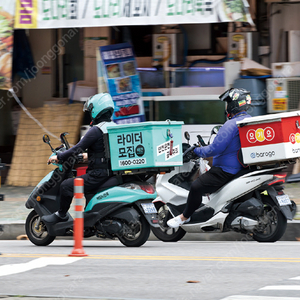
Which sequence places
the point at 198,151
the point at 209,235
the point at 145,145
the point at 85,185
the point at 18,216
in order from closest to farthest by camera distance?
1. the point at 145,145
2. the point at 85,185
3. the point at 198,151
4. the point at 209,235
5. the point at 18,216

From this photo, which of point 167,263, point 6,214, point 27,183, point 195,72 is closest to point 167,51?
point 195,72

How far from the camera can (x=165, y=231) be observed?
868 centimetres

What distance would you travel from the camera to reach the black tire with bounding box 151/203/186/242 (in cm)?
858

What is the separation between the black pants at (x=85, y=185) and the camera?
311 inches

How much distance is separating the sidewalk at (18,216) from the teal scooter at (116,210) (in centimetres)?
167

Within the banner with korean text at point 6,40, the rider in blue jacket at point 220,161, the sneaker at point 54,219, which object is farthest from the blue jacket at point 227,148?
the banner with korean text at point 6,40

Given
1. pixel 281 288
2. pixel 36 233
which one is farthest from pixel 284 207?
pixel 36 233

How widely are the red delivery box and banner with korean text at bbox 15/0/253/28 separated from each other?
4866 mm

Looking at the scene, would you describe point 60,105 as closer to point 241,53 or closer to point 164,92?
point 164,92

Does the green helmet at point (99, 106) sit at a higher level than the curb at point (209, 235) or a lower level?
higher

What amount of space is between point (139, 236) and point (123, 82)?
6.51 m

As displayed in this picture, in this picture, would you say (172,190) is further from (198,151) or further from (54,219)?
(54,219)

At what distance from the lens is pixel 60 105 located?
49.4 ft

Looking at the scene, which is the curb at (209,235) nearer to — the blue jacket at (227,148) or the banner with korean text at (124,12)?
the blue jacket at (227,148)
